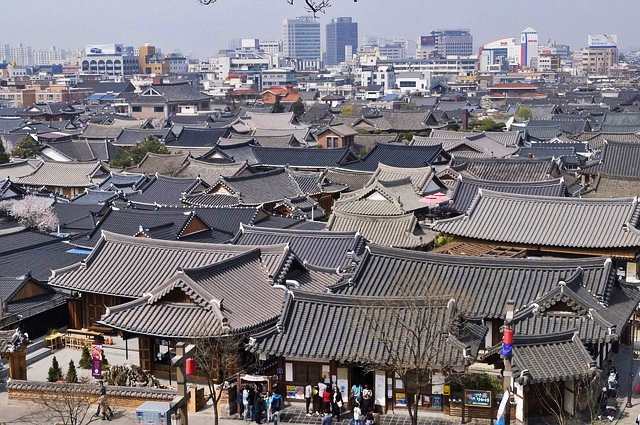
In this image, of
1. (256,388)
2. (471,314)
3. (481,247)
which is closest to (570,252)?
(481,247)

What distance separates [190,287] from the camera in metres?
21.4

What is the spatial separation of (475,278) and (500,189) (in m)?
13.1

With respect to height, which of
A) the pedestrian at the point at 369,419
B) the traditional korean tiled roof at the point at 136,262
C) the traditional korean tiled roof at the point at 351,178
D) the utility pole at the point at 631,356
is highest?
the traditional korean tiled roof at the point at 136,262

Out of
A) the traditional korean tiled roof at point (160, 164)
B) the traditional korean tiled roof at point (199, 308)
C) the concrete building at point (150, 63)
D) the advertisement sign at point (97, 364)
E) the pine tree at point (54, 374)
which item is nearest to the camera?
the traditional korean tiled roof at point (199, 308)

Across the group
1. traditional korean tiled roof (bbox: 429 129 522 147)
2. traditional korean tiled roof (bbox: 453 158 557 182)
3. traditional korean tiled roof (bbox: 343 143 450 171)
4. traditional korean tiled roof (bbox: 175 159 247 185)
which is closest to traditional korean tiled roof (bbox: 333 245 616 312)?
traditional korean tiled roof (bbox: 453 158 557 182)

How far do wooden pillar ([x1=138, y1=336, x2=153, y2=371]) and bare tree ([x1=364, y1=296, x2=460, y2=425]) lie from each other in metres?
5.93

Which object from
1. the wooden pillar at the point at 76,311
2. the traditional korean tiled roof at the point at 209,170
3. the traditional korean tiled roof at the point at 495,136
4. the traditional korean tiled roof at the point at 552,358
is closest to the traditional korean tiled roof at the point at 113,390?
the wooden pillar at the point at 76,311

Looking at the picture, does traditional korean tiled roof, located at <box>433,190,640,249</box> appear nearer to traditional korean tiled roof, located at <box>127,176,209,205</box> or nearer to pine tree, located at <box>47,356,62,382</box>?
pine tree, located at <box>47,356,62,382</box>

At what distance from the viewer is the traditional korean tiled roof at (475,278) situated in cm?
2169

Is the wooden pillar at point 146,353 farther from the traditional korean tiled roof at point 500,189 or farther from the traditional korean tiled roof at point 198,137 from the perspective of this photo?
the traditional korean tiled roof at point 198,137

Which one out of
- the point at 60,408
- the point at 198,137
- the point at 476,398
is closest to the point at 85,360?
the point at 60,408

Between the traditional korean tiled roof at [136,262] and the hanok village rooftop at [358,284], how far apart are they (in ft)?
0.18

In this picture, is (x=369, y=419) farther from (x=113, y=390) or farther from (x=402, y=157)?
(x=402, y=157)

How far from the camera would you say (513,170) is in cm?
4244
